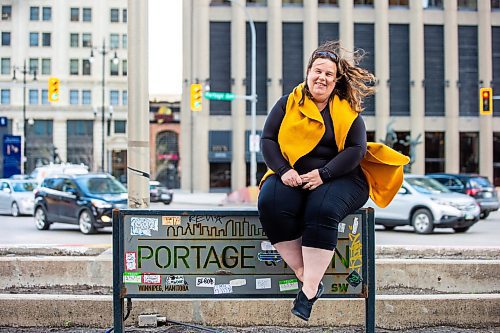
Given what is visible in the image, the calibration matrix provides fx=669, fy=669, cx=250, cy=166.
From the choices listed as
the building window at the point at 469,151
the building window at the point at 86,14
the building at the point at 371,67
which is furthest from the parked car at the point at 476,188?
the building window at the point at 86,14

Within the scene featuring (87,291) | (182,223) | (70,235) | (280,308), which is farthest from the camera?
(70,235)

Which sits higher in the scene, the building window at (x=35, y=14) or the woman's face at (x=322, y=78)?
the building window at (x=35, y=14)

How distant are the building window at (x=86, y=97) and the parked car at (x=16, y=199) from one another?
169ft

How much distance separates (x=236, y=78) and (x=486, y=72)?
65.1 ft

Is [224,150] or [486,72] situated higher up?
[486,72]

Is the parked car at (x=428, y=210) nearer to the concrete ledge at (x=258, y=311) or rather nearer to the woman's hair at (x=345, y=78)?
the concrete ledge at (x=258, y=311)

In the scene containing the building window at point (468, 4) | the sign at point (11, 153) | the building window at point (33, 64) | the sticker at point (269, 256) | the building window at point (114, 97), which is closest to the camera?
the sticker at point (269, 256)

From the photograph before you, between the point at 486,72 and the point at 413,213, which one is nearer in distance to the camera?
the point at 413,213

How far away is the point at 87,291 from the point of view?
6.40m

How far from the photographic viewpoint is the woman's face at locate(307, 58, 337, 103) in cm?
422

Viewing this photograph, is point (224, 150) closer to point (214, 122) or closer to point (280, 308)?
point (214, 122)

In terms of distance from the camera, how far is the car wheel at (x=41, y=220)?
19.2 metres

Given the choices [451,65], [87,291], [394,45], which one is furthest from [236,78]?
[87,291]

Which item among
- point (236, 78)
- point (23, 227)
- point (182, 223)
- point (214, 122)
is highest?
point (236, 78)
